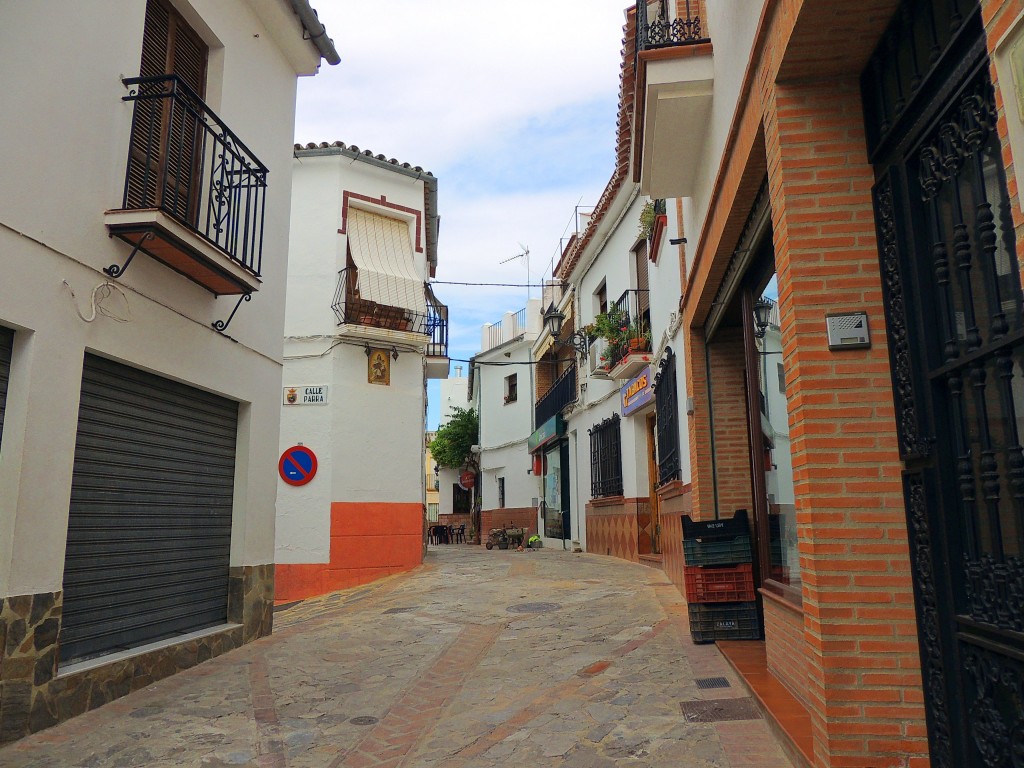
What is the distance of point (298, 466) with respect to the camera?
1238 centimetres

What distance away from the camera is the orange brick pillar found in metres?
3.21

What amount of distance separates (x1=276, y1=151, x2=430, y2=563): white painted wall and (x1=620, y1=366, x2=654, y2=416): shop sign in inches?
148

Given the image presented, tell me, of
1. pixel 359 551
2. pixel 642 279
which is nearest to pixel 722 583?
pixel 359 551

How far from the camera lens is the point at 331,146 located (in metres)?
13.3

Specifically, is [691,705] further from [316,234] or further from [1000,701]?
[316,234]

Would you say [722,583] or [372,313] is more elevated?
[372,313]

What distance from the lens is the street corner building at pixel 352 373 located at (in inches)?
487

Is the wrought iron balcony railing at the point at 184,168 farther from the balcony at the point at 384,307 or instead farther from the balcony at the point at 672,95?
the balcony at the point at 384,307

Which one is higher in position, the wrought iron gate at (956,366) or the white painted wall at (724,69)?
the white painted wall at (724,69)

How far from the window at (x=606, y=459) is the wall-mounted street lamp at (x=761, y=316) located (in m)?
9.48

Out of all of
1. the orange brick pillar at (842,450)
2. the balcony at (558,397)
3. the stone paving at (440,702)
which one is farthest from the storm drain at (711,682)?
the balcony at (558,397)

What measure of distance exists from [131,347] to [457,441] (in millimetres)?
27382

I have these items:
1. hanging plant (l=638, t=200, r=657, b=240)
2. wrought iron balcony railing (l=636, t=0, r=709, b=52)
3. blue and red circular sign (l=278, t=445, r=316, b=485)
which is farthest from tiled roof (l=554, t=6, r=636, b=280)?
blue and red circular sign (l=278, t=445, r=316, b=485)

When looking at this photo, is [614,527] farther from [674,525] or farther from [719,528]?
[719,528]
